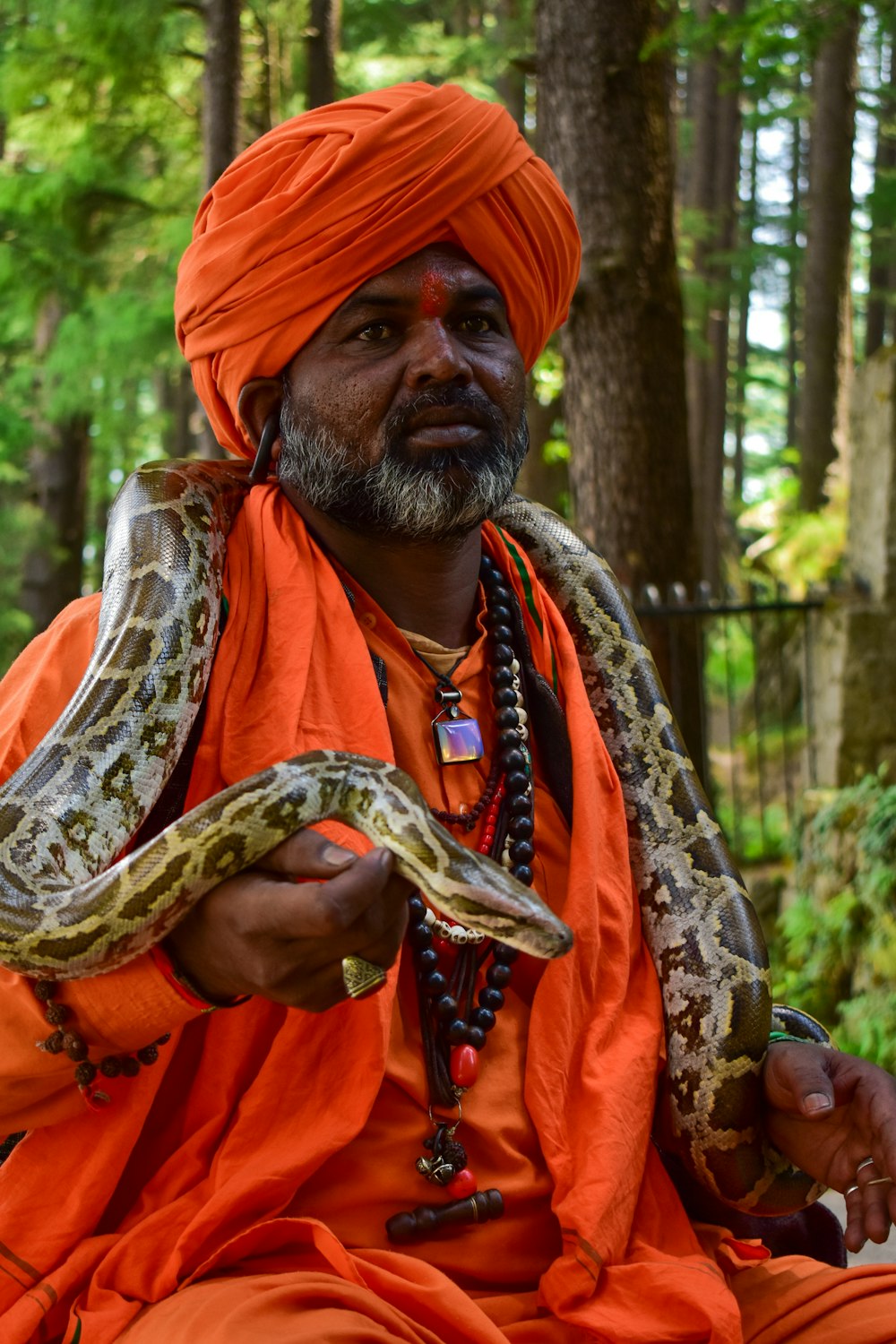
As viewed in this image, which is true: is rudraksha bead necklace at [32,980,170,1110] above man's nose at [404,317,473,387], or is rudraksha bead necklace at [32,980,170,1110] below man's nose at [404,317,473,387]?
below

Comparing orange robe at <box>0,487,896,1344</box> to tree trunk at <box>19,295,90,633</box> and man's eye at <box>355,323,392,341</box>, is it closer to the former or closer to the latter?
man's eye at <box>355,323,392,341</box>

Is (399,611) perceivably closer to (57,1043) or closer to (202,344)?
(202,344)

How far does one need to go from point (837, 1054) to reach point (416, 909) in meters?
0.93

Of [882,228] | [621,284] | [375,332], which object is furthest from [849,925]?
[882,228]

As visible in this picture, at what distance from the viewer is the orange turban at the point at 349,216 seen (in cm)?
286

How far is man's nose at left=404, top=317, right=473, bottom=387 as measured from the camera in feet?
9.32

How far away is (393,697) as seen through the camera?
2840mm

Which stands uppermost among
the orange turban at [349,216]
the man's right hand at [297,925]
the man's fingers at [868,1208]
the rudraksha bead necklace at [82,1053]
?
the orange turban at [349,216]

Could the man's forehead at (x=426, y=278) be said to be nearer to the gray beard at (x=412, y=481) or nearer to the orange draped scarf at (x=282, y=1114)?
the gray beard at (x=412, y=481)

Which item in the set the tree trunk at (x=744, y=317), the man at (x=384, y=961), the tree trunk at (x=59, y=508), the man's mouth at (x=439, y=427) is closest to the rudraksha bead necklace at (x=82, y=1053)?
the man at (x=384, y=961)

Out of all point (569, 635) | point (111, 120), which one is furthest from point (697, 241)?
point (569, 635)

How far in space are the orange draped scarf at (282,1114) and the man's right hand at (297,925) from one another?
0.13 metres

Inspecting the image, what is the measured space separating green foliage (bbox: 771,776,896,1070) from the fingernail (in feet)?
14.0

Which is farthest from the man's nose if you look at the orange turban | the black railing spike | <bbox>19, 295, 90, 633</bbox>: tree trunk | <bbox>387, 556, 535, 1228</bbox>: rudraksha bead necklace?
<bbox>19, 295, 90, 633</bbox>: tree trunk
